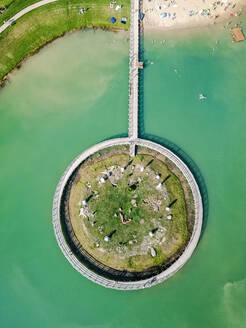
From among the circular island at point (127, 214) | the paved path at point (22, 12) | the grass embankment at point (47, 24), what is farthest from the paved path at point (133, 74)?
the paved path at point (22, 12)

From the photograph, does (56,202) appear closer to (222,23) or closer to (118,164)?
(118,164)

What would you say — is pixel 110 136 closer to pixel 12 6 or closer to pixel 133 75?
pixel 133 75

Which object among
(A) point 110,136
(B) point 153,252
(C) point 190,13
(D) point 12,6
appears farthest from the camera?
(D) point 12,6

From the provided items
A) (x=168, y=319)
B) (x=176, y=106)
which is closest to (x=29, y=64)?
(x=176, y=106)

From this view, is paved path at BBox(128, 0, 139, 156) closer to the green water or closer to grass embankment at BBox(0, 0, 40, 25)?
the green water

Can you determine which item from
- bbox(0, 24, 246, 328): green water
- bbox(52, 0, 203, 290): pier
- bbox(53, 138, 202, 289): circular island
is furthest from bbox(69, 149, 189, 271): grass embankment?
bbox(0, 24, 246, 328): green water

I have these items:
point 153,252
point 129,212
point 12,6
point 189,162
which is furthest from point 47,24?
point 153,252
